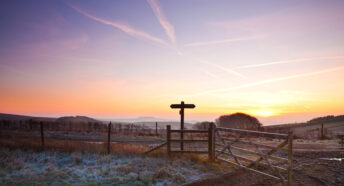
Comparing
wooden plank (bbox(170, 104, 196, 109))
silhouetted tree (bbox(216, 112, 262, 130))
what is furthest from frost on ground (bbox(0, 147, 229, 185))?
silhouetted tree (bbox(216, 112, 262, 130))

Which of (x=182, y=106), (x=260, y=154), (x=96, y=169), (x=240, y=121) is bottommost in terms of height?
(x=240, y=121)

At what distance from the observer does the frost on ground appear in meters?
7.45

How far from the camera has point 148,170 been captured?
8.55 m

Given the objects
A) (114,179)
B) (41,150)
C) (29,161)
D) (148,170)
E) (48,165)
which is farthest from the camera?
(41,150)

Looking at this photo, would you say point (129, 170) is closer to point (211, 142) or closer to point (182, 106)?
point (211, 142)

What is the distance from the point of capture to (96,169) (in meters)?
8.65

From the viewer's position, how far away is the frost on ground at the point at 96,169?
7448 mm

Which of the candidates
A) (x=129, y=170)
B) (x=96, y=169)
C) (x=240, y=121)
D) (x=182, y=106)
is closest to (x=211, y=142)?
(x=182, y=106)

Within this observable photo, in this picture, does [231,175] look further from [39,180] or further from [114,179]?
[39,180]

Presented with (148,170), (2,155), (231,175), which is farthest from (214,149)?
(2,155)

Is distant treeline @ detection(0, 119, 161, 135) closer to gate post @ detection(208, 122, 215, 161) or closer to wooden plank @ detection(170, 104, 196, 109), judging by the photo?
wooden plank @ detection(170, 104, 196, 109)

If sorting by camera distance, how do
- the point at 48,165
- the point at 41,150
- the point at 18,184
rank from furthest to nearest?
the point at 41,150 < the point at 48,165 < the point at 18,184

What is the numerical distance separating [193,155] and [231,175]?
256cm

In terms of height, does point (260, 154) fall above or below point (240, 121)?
above
